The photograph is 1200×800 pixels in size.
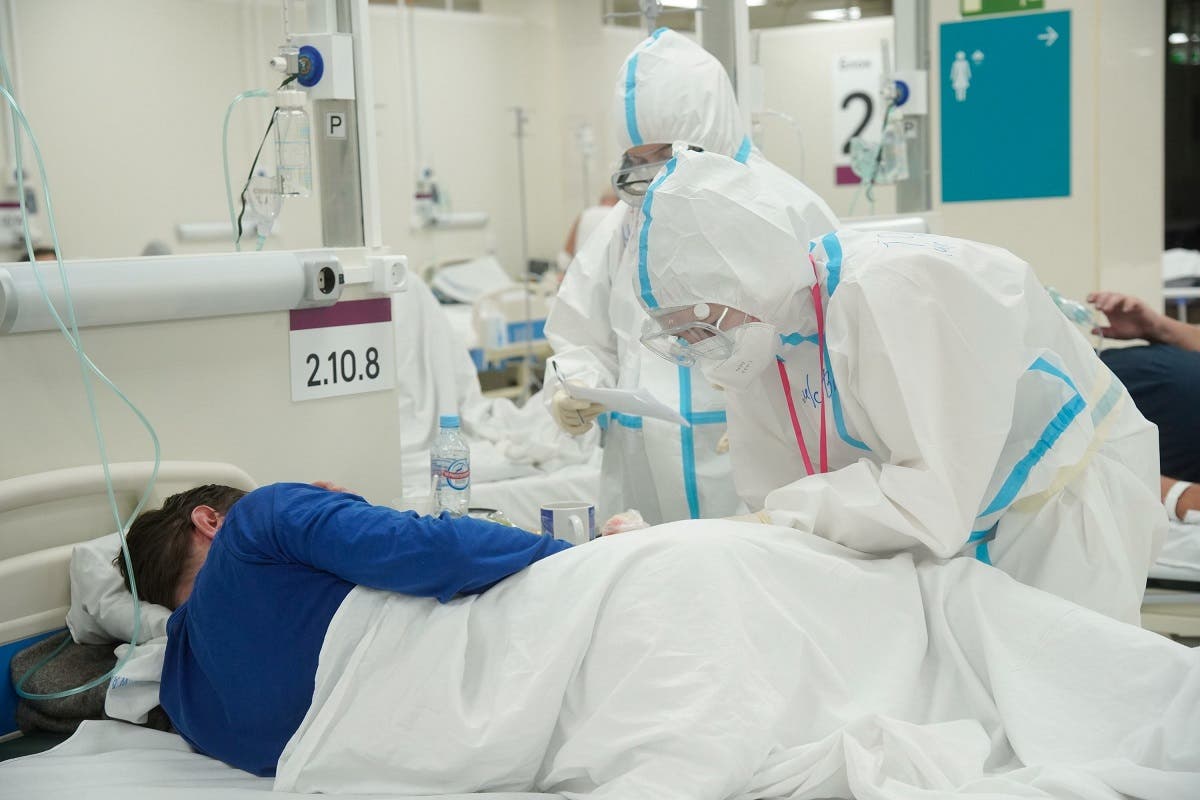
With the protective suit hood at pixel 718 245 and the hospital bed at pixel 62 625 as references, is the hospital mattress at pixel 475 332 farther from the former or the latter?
the protective suit hood at pixel 718 245

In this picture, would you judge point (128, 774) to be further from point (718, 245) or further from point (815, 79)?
point (815, 79)

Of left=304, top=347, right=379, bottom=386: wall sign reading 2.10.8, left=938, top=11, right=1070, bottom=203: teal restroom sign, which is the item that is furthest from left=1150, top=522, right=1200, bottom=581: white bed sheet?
left=938, top=11, right=1070, bottom=203: teal restroom sign

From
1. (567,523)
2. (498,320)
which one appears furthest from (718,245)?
(498,320)

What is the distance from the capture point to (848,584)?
1949 millimetres

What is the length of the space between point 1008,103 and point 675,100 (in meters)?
2.68

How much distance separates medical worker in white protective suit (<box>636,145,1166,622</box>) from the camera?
6.37 ft

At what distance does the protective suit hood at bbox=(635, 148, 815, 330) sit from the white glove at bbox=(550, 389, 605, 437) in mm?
771

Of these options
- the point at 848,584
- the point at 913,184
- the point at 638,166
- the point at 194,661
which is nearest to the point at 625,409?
the point at 638,166

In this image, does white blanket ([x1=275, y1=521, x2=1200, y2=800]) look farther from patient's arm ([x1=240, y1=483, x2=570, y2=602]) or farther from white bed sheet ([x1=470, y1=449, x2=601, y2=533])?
white bed sheet ([x1=470, y1=449, x2=601, y2=533])

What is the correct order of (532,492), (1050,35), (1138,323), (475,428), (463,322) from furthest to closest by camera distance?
(463,322) < (1050,35) < (475,428) < (532,492) < (1138,323)

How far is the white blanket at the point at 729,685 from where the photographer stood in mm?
1732

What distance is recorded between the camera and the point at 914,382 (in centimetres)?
193

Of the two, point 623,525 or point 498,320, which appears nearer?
point 623,525

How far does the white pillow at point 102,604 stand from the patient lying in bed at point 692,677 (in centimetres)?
32
